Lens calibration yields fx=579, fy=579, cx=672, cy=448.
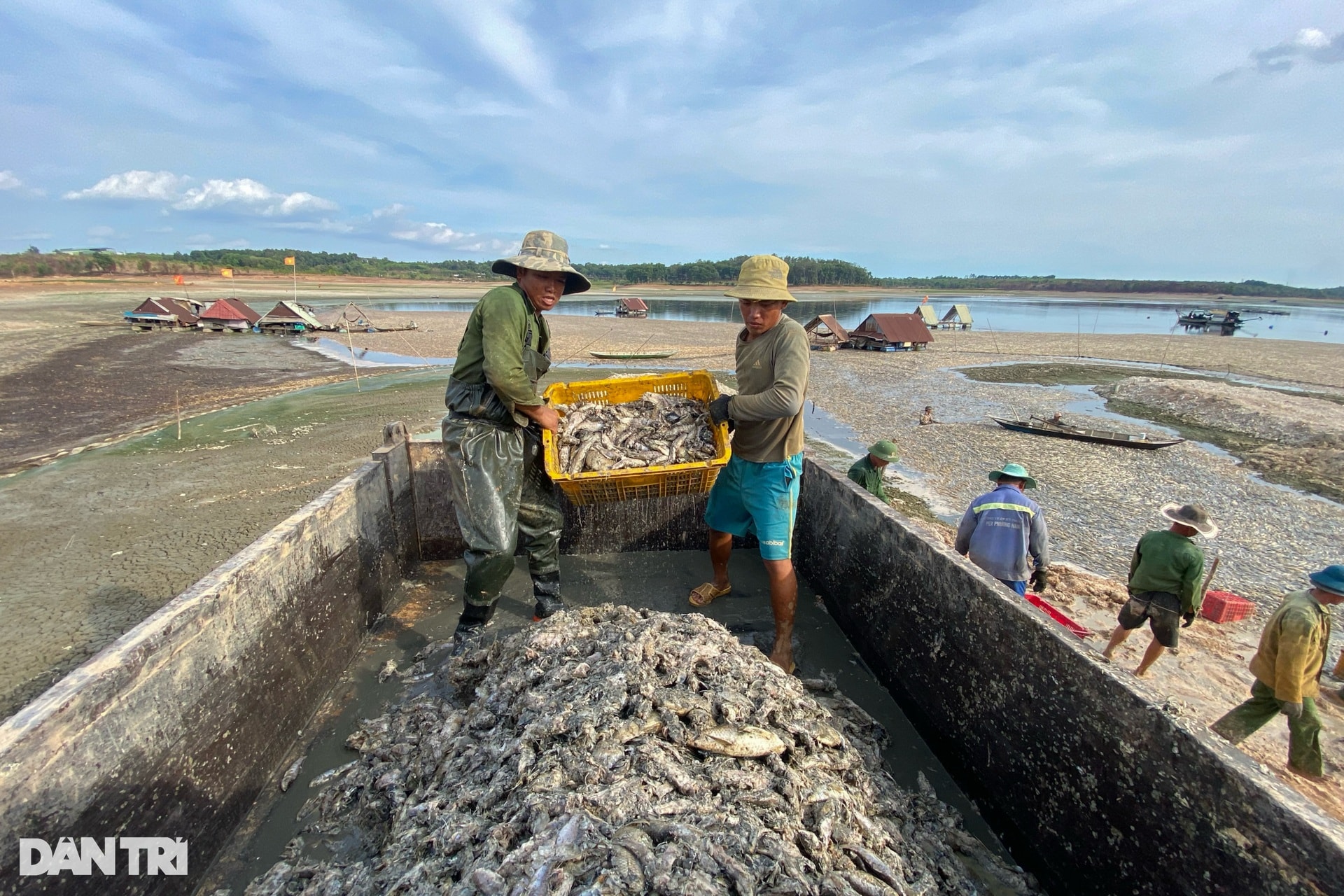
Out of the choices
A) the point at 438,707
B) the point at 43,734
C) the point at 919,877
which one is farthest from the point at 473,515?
the point at 919,877

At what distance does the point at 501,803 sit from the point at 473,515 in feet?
6.03

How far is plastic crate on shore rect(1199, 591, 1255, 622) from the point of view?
543 cm

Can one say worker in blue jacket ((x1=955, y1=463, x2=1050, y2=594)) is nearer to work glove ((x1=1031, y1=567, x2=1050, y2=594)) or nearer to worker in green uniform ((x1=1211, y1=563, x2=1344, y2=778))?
work glove ((x1=1031, y1=567, x2=1050, y2=594))

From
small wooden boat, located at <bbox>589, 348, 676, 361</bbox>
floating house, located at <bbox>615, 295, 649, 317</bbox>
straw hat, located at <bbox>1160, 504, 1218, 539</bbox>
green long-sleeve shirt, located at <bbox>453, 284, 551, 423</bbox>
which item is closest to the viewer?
green long-sleeve shirt, located at <bbox>453, 284, 551, 423</bbox>

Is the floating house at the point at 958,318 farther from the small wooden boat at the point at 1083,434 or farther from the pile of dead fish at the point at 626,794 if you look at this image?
the pile of dead fish at the point at 626,794

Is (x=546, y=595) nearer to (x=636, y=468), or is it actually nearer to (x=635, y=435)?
(x=636, y=468)

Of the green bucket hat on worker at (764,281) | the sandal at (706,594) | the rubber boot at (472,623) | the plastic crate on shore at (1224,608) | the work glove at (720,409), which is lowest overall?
the plastic crate on shore at (1224,608)

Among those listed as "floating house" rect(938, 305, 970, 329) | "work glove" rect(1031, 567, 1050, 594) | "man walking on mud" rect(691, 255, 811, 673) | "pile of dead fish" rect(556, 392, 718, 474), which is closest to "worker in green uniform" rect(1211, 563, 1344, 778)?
"work glove" rect(1031, 567, 1050, 594)

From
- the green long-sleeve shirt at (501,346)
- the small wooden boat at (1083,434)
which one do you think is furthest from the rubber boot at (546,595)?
the small wooden boat at (1083,434)

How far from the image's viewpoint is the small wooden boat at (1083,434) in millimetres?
11750

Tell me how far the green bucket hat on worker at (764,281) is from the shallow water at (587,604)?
218 centimetres

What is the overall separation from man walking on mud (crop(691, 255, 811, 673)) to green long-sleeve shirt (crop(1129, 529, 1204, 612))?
116 inches

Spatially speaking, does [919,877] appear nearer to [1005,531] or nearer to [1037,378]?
[1005,531]

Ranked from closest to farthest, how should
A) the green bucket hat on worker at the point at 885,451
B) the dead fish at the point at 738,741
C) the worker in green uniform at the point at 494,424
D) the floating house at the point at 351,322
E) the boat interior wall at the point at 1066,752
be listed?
the boat interior wall at the point at 1066,752 < the dead fish at the point at 738,741 < the worker in green uniform at the point at 494,424 < the green bucket hat on worker at the point at 885,451 < the floating house at the point at 351,322
